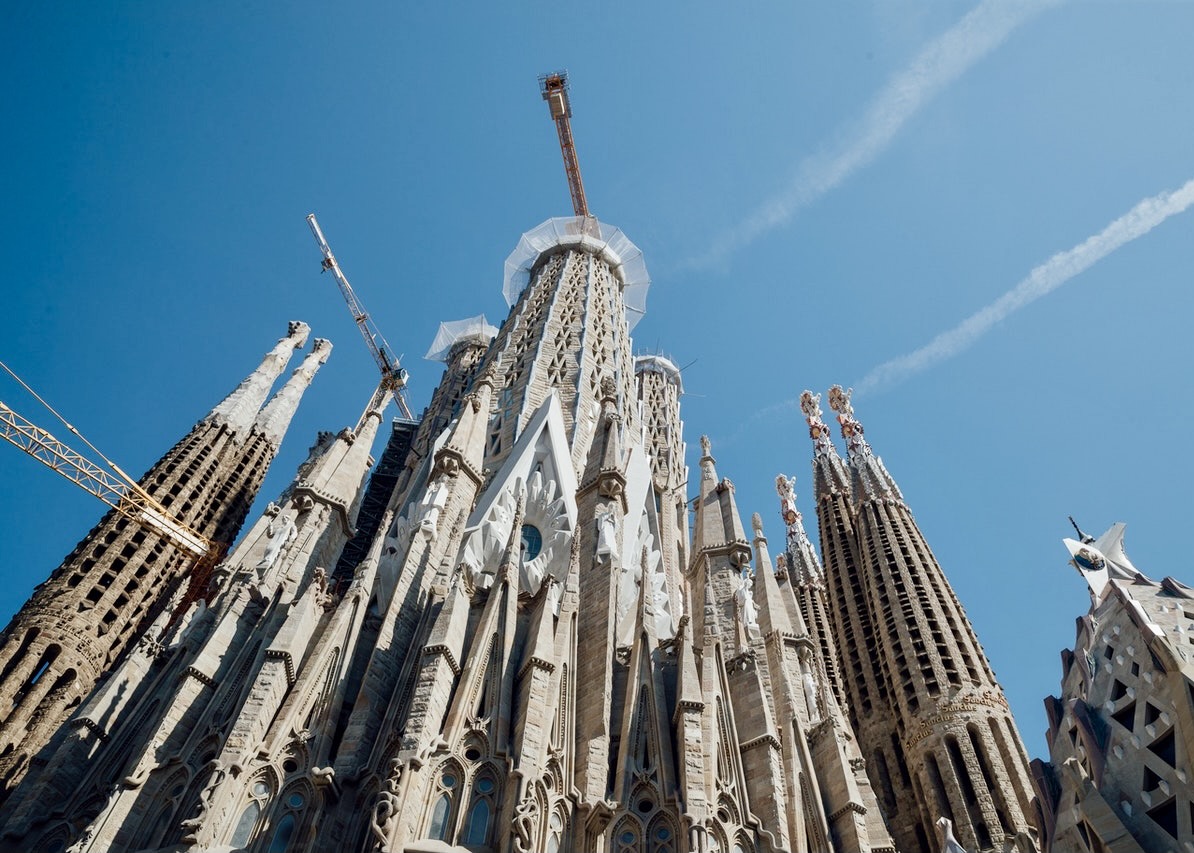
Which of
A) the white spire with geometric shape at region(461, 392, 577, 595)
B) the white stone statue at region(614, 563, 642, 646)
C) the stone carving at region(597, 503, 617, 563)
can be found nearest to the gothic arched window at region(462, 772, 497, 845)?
the white spire with geometric shape at region(461, 392, 577, 595)

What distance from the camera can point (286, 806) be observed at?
1217cm

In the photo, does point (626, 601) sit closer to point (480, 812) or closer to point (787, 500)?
point (480, 812)

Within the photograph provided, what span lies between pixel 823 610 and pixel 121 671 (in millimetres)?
33759

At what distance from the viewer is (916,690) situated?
33.6m

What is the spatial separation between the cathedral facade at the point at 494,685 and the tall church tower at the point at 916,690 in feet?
1.79

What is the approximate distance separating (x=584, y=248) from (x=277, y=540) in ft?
67.3

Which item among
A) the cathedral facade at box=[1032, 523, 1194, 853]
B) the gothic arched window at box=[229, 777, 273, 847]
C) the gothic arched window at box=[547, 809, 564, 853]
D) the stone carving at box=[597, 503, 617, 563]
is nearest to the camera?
the gothic arched window at box=[229, 777, 273, 847]

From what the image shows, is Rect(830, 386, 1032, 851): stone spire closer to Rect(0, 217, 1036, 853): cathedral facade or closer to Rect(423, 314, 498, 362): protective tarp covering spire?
Rect(0, 217, 1036, 853): cathedral facade

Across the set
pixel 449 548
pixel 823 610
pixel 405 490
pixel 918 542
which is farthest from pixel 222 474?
pixel 918 542

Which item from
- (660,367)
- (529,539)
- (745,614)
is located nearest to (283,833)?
(529,539)

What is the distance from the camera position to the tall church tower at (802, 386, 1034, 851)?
95.4ft

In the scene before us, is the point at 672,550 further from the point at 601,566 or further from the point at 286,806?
the point at 286,806

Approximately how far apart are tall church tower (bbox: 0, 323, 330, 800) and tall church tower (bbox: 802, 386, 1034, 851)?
25.9 metres

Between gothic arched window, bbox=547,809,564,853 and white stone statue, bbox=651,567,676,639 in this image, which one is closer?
gothic arched window, bbox=547,809,564,853
